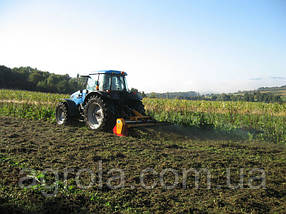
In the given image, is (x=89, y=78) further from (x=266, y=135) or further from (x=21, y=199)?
(x=266, y=135)

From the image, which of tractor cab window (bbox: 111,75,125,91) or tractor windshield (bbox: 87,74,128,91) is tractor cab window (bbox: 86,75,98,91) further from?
tractor cab window (bbox: 111,75,125,91)

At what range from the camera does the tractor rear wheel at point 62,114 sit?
8022 millimetres

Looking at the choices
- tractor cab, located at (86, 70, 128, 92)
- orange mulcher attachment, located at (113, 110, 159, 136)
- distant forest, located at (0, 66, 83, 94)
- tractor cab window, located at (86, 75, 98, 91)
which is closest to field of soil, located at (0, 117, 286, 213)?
orange mulcher attachment, located at (113, 110, 159, 136)

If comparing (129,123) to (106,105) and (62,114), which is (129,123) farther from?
(62,114)

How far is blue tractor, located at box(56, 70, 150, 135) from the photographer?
6750mm

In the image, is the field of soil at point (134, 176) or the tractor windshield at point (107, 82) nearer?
the field of soil at point (134, 176)

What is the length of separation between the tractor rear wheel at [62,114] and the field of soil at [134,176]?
210 centimetres

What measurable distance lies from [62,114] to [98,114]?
1943 millimetres

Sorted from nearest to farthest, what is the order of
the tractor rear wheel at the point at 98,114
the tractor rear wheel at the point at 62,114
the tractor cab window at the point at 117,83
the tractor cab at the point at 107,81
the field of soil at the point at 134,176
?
1. the field of soil at the point at 134,176
2. the tractor rear wheel at the point at 98,114
3. the tractor cab at the point at 107,81
4. the tractor cab window at the point at 117,83
5. the tractor rear wheel at the point at 62,114

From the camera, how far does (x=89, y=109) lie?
741 cm

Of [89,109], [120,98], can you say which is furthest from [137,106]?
[89,109]

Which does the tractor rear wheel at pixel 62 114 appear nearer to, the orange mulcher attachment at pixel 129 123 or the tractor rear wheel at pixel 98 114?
the tractor rear wheel at pixel 98 114

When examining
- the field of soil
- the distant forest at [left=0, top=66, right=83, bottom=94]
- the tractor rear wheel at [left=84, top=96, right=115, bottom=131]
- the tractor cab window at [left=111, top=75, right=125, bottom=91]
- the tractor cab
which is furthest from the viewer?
the distant forest at [left=0, top=66, right=83, bottom=94]

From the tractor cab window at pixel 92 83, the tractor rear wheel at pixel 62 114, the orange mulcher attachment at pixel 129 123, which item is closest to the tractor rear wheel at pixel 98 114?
the orange mulcher attachment at pixel 129 123
